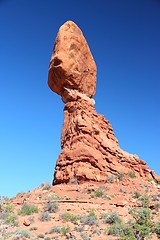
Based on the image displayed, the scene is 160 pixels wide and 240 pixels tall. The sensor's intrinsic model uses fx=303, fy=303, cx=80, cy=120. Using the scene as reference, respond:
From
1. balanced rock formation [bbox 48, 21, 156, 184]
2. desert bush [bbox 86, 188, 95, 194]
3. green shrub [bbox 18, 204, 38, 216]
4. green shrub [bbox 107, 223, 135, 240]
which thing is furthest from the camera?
balanced rock formation [bbox 48, 21, 156, 184]

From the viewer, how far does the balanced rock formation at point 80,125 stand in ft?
Result: 76.7

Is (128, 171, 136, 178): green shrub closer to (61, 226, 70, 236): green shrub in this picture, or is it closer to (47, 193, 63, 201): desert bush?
(47, 193, 63, 201): desert bush

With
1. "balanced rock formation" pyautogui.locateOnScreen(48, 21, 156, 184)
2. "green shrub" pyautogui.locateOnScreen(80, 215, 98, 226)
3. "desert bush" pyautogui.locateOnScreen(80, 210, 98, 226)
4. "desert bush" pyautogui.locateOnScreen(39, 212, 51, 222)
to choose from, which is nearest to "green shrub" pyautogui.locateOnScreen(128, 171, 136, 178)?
"balanced rock formation" pyautogui.locateOnScreen(48, 21, 156, 184)

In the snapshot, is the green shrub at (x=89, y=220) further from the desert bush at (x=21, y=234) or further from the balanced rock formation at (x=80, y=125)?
the balanced rock formation at (x=80, y=125)

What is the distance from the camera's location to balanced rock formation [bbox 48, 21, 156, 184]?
23.4 m

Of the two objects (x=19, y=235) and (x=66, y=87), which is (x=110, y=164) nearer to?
(x=66, y=87)

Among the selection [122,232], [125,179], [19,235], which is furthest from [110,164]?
[19,235]

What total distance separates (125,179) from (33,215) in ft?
30.9

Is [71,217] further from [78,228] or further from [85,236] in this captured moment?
[85,236]

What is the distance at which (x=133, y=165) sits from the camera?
26141 millimetres

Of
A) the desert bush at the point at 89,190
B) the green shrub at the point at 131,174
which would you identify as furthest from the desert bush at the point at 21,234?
the green shrub at the point at 131,174

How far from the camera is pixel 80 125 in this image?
2492 centimetres

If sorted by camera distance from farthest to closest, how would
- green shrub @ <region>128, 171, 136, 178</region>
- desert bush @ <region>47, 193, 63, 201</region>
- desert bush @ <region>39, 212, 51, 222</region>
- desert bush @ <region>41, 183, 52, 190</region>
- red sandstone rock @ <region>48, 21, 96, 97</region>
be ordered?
1. red sandstone rock @ <region>48, 21, 96, 97</region>
2. green shrub @ <region>128, 171, 136, 178</region>
3. desert bush @ <region>41, 183, 52, 190</region>
4. desert bush @ <region>47, 193, 63, 201</region>
5. desert bush @ <region>39, 212, 51, 222</region>

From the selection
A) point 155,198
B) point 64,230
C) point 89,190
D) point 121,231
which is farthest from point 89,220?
point 155,198
